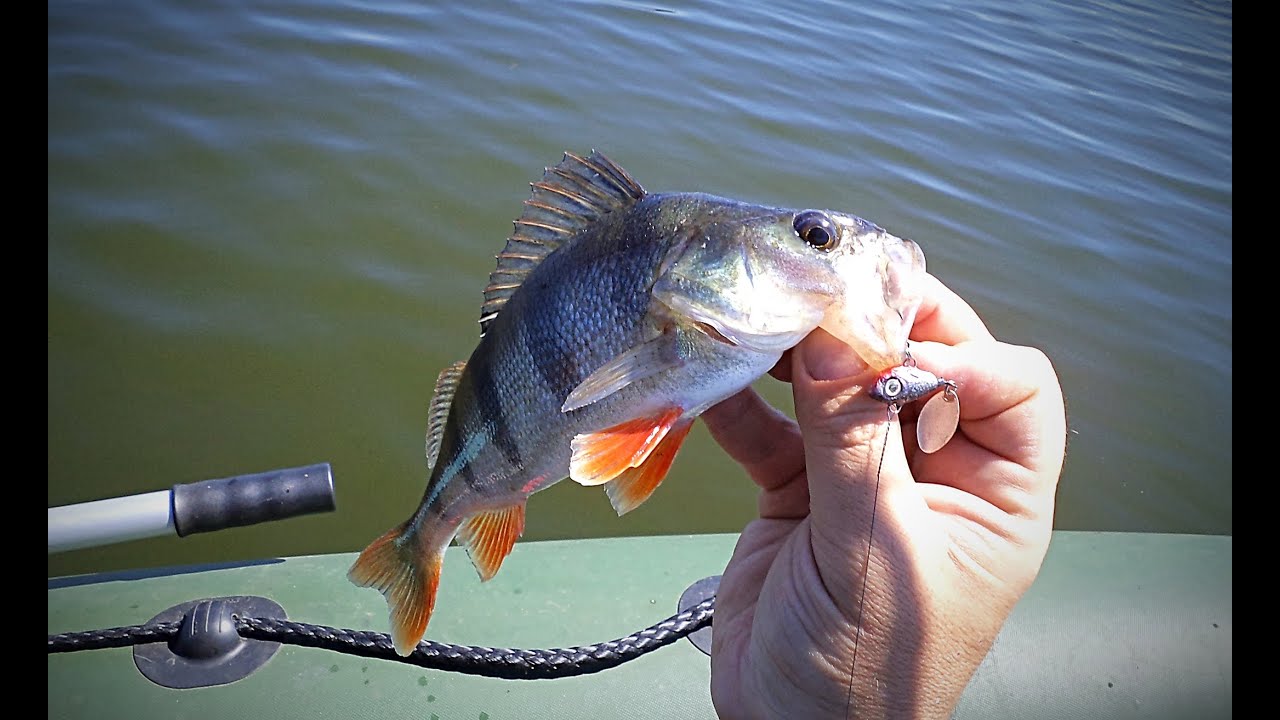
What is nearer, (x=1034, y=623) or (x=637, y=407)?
(x=637, y=407)

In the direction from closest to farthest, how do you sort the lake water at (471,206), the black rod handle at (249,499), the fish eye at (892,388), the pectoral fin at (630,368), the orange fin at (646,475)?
1. the fish eye at (892,388)
2. the pectoral fin at (630,368)
3. the orange fin at (646,475)
4. the black rod handle at (249,499)
5. the lake water at (471,206)

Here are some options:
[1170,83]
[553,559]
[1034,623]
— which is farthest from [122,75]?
[1170,83]

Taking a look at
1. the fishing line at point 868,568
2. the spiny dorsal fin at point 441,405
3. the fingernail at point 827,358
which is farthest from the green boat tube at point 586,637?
the fingernail at point 827,358

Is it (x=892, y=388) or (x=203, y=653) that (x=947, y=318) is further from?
(x=203, y=653)

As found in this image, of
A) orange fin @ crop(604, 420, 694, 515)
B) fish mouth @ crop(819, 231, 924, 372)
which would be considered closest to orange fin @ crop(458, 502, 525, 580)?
orange fin @ crop(604, 420, 694, 515)

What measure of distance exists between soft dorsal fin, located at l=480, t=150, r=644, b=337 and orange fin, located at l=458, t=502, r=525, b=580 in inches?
16.2

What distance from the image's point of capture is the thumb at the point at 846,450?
133 cm

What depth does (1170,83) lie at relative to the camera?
9.62m

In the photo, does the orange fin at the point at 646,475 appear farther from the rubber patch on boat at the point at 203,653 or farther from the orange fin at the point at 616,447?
the rubber patch on boat at the point at 203,653

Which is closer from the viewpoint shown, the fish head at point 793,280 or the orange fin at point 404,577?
the fish head at point 793,280

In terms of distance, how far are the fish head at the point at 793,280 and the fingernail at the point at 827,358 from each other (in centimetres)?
2

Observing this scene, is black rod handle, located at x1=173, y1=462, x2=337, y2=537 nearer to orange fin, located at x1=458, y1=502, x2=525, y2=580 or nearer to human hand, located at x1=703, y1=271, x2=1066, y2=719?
orange fin, located at x1=458, y1=502, x2=525, y2=580
